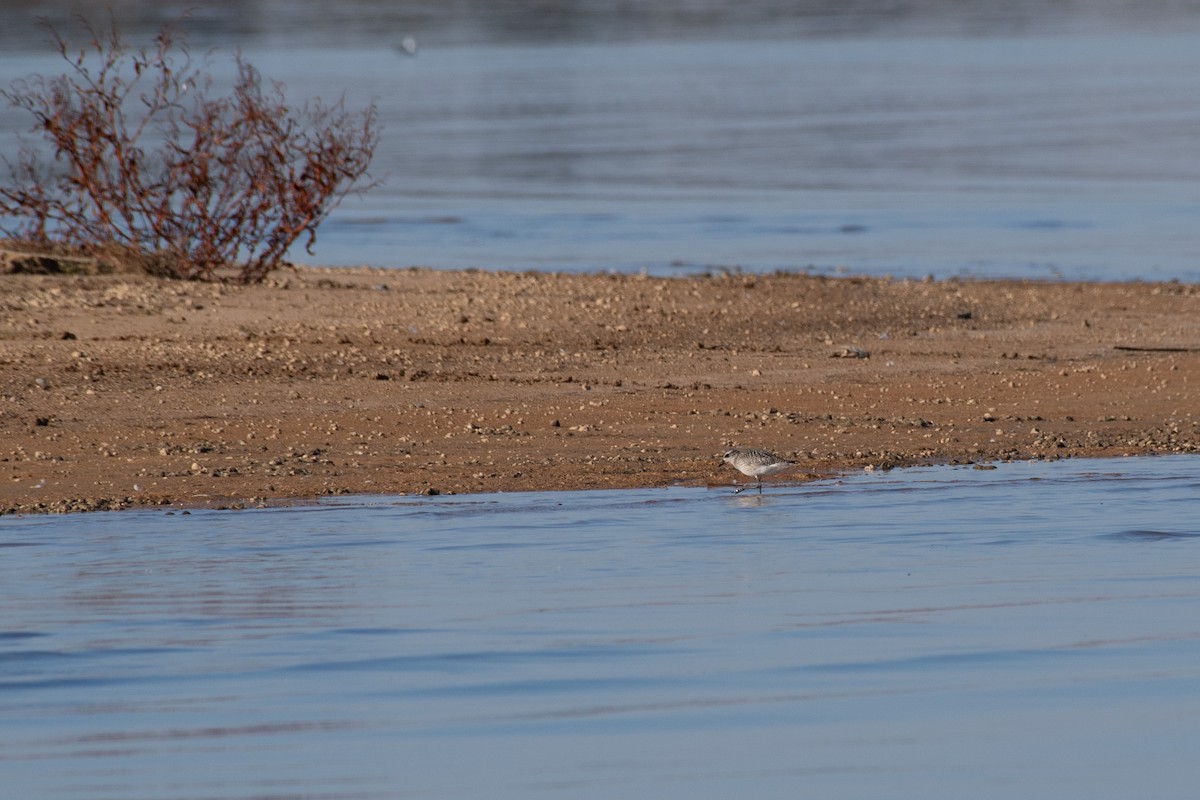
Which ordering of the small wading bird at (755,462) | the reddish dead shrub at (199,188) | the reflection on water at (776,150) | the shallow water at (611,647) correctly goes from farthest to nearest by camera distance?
the reflection on water at (776,150) → the reddish dead shrub at (199,188) → the small wading bird at (755,462) → the shallow water at (611,647)

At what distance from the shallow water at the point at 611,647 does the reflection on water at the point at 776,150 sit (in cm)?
1035

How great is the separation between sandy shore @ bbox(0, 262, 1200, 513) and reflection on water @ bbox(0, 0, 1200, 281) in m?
3.72

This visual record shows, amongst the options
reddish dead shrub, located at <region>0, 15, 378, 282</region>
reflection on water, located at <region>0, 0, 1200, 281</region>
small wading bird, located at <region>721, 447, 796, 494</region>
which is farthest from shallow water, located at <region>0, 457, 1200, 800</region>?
reflection on water, located at <region>0, 0, 1200, 281</region>

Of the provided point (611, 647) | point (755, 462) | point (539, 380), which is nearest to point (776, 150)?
point (539, 380)

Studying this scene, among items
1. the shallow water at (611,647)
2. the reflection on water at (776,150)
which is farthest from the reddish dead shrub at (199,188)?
the shallow water at (611,647)

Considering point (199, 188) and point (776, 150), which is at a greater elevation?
point (776, 150)

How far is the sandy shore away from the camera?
11047 millimetres

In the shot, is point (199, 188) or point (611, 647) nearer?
point (611, 647)

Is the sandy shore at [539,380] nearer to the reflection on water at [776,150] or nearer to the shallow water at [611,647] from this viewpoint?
the shallow water at [611,647]

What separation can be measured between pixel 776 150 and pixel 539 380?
21235 mm

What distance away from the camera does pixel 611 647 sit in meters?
7.59

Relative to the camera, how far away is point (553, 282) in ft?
55.1

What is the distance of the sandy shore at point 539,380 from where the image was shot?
11.0 meters

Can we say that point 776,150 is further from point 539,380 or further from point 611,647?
point 611,647
